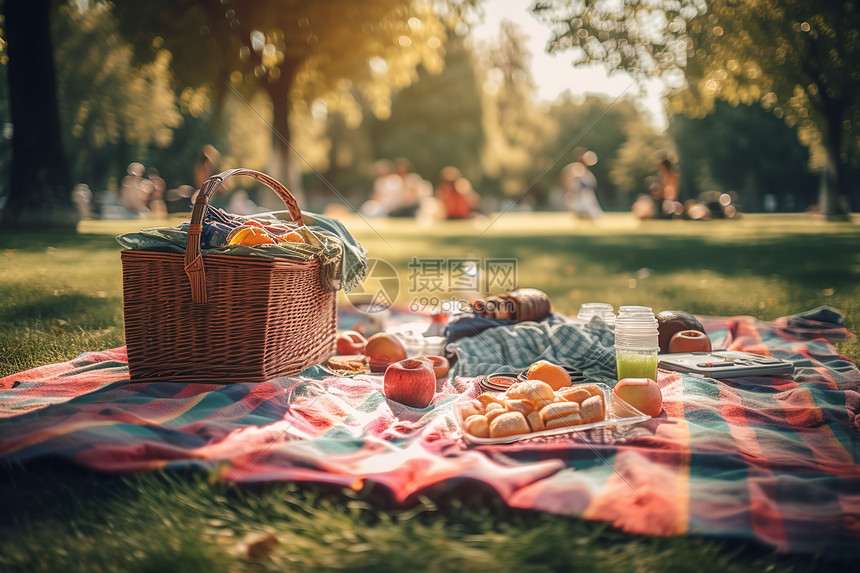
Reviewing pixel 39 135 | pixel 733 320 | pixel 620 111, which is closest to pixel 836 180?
pixel 733 320

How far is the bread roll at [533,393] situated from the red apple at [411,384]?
412 mm

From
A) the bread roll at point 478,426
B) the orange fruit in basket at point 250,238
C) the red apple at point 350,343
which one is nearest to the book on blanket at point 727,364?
the bread roll at point 478,426

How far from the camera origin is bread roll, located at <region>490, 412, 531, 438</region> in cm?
225

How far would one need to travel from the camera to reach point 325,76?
486 inches

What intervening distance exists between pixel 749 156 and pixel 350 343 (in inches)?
1130

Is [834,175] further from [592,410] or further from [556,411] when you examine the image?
[556,411]

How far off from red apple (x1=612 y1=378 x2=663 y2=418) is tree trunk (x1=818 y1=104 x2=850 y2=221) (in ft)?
29.0

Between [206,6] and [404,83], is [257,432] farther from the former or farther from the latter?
[404,83]

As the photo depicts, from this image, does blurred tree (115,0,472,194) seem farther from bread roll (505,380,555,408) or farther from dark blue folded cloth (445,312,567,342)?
bread roll (505,380,555,408)

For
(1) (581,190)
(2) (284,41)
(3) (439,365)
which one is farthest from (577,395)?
(1) (581,190)

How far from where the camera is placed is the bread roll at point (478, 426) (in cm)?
227

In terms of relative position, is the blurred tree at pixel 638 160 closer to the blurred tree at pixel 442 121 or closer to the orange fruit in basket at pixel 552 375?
the blurred tree at pixel 442 121

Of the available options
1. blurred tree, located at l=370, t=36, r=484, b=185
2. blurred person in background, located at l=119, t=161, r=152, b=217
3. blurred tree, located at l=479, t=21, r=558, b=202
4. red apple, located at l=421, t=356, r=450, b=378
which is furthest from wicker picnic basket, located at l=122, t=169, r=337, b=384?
blurred tree, located at l=479, t=21, r=558, b=202

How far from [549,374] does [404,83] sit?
1184 cm
